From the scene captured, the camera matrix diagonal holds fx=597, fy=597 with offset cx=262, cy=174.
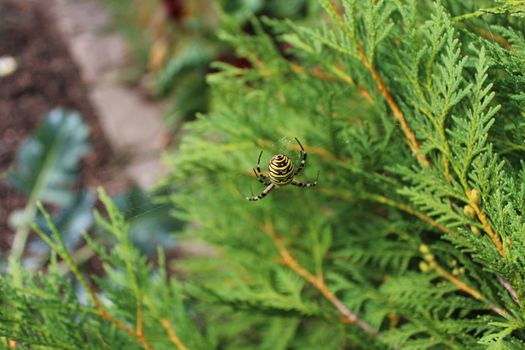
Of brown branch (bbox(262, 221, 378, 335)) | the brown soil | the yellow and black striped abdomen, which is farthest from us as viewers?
the brown soil

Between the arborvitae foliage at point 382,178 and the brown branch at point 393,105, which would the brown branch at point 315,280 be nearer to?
the arborvitae foliage at point 382,178

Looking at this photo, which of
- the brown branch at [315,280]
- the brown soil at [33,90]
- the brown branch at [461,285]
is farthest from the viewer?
the brown soil at [33,90]

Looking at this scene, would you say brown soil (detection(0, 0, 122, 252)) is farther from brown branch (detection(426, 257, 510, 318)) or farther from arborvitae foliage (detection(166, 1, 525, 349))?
brown branch (detection(426, 257, 510, 318))

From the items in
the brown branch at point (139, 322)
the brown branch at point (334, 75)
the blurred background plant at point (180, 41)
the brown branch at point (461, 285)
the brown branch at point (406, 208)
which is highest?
the blurred background plant at point (180, 41)

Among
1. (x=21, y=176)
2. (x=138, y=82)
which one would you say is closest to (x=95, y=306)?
(x=21, y=176)

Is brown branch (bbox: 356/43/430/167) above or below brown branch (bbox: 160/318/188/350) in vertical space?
above

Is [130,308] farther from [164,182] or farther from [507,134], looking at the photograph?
[507,134]

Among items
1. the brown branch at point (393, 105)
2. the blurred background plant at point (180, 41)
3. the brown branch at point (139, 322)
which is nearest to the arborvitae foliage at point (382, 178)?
the brown branch at point (393, 105)

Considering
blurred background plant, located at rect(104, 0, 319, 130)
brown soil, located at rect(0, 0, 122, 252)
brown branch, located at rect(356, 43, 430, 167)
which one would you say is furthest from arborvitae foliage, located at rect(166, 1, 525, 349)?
brown soil, located at rect(0, 0, 122, 252)
